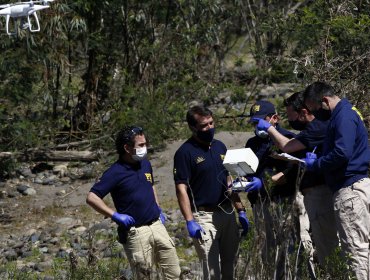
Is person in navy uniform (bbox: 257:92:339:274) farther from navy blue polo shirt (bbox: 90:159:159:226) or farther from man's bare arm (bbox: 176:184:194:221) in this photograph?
navy blue polo shirt (bbox: 90:159:159:226)

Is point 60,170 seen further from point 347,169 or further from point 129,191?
point 347,169

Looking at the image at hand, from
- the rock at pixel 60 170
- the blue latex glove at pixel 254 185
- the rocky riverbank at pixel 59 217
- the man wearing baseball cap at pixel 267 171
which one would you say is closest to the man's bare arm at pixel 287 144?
the man wearing baseball cap at pixel 267 171

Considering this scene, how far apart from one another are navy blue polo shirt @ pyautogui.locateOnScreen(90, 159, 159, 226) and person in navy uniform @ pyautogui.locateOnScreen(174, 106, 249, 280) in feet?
0.88

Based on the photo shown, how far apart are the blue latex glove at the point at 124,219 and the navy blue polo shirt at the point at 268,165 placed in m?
1.10

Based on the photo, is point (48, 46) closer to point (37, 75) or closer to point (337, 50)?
point (37, 75)

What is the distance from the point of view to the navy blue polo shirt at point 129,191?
305 inches

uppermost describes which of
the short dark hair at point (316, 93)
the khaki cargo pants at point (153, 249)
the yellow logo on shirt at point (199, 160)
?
the short dark hair at point (316, 93)

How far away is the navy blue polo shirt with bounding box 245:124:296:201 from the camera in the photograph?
7918mm

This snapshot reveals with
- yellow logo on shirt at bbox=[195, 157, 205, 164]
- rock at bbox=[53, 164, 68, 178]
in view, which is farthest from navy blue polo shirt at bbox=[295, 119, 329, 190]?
rock at bbox=[53, 164, 68, 178]

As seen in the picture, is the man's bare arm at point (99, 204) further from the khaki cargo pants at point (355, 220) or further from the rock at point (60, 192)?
the rock at point (60, 192)

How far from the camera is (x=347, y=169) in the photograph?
23.7 ft

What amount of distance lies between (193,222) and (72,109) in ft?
35.5

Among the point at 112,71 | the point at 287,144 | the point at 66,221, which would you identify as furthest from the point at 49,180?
the point at 287,144

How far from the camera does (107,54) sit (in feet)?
60.6
